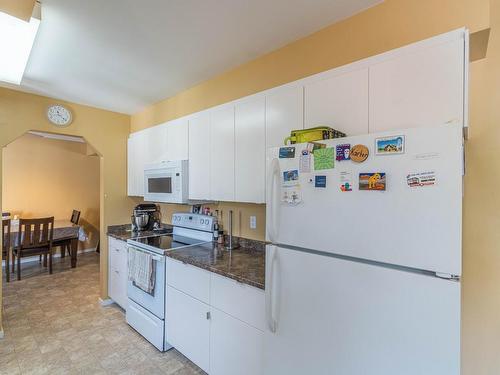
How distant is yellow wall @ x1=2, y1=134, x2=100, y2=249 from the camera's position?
→ 192 inches

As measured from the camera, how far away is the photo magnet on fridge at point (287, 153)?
1.26 meters

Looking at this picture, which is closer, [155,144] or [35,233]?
[155,144]

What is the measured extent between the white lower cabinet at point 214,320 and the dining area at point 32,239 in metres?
3.49

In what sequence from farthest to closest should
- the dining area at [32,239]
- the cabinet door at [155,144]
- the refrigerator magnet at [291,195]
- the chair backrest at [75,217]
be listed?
the chair backrest at [75,217], the dining area at [32,239], the cabinet door at [155,144], the refrigerator magnet at [291,195]

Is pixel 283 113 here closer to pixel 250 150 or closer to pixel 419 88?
Result: pixel 250 150

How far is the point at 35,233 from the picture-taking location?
13.9ft

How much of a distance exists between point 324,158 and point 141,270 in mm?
2122

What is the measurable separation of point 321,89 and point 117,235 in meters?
2.80

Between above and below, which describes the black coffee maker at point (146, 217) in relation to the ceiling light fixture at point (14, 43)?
below

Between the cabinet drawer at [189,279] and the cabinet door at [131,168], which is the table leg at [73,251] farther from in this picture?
the cabinet drawer at [189,279]

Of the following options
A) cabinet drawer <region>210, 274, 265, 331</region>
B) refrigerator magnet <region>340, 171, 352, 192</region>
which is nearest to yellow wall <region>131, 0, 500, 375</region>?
refrigerator magnet <region>340, 171, 352, 192</region>

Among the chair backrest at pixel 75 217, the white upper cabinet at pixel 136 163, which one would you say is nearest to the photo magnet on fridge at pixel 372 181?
the white upper cabinet at pixel 136 163

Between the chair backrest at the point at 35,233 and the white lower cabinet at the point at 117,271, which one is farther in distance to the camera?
the chair backrest at the point at 35,233

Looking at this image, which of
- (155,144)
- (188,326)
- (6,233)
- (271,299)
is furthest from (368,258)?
(6,233)
